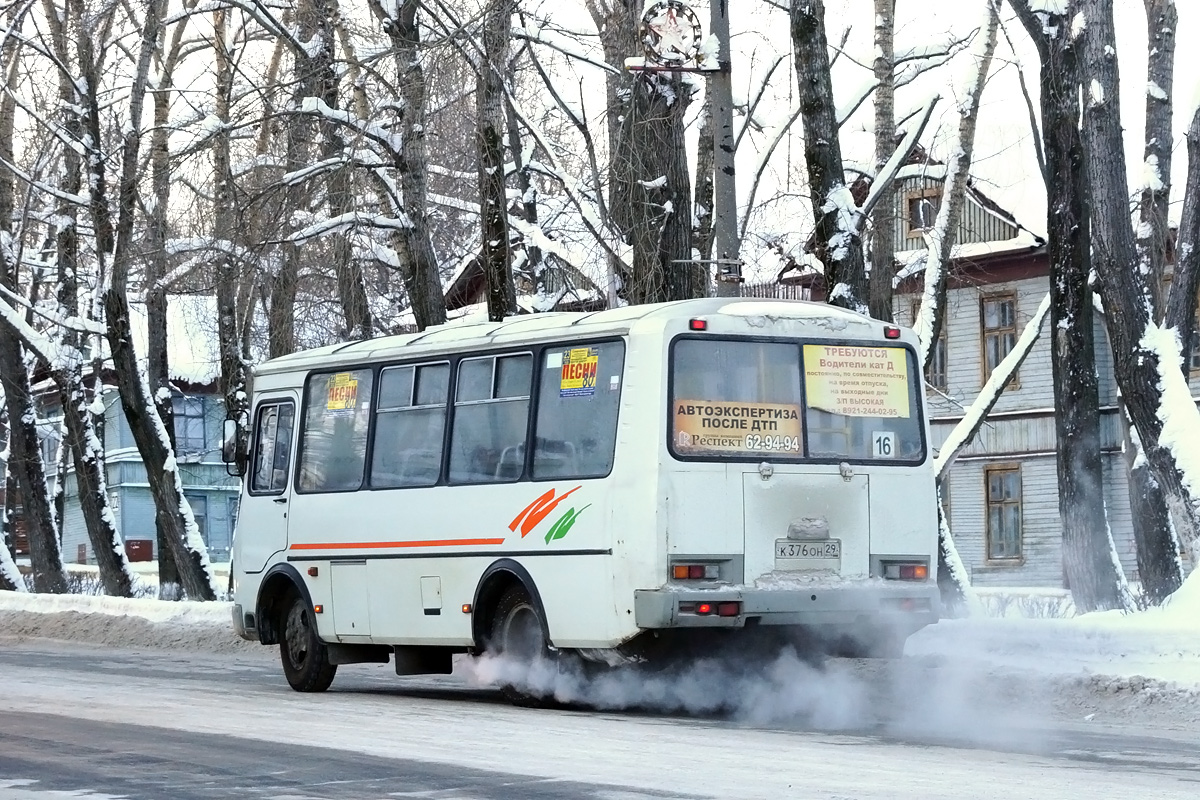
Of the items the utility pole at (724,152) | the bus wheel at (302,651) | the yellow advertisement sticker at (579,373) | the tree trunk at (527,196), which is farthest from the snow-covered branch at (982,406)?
the yellow advertisement sticker at (579,373)

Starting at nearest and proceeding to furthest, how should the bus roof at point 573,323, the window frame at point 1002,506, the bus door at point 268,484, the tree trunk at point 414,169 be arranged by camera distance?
1. the bus roof at point 573,323
2. the bus door at point 268,484
3. the tree trunk at point 414,169
4. the window frame at point 1002,506

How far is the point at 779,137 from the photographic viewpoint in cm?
2223

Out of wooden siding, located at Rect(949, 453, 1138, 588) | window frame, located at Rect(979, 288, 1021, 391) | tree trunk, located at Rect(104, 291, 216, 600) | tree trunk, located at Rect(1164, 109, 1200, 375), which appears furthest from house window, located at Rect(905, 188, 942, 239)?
tree trunk, located at Rect(1164, 109, 1200, 375)

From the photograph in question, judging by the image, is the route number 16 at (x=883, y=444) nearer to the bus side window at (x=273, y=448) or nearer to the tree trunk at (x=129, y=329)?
the bus side window at (x=273, y=448)

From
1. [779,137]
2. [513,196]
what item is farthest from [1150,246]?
[513,196]

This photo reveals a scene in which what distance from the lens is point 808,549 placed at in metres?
13.1

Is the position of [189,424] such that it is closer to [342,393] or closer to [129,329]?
[129,329]

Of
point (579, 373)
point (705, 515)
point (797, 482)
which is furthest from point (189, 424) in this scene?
point (705, 515)

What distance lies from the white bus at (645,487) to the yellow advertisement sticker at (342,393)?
1.67ft

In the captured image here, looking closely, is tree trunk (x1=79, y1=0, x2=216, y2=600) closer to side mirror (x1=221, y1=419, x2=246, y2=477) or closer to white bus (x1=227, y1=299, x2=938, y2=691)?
side mirror (x1=221, y1=419, x2=246, y2=477)

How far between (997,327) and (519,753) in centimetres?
3095

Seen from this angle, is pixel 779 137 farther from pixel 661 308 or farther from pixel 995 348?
pixel 995 348

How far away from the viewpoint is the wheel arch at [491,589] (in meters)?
13.8

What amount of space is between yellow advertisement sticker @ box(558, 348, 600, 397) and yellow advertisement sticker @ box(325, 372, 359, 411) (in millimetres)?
2828
